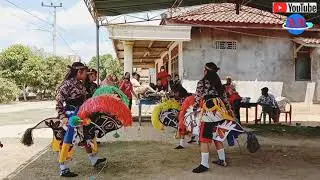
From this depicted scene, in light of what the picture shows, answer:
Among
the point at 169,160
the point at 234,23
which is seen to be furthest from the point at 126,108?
the point at 234,23

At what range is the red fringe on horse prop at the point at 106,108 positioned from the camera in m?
6.74

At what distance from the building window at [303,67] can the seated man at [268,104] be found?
6703mm

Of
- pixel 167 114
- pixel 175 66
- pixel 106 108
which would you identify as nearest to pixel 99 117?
pixel 106 108

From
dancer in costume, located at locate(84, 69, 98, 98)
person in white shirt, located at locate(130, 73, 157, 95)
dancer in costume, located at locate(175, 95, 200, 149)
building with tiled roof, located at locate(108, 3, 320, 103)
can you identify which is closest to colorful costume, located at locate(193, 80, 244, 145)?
dancer in costume, located at locate(175, 95, 200, 149)

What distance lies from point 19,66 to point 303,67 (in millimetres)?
25801

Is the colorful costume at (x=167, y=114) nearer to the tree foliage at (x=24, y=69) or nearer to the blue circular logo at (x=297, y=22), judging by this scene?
the blue circular logo at (x=297, y=22)

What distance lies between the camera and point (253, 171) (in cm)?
703

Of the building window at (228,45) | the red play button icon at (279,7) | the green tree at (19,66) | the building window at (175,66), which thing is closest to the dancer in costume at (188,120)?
the red play button icon at (279,7)

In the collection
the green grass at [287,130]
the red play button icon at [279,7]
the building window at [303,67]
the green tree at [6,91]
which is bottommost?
the green grass at [287,130]

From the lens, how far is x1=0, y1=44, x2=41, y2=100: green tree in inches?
1521

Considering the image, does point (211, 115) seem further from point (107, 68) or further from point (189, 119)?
point (107, 68)

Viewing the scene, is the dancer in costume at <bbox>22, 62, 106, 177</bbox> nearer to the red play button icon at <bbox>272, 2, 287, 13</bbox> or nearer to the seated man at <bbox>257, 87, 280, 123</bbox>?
the red play button icon at <bbox>272, 2, 287, 13</bbox>

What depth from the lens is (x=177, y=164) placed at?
762 cm

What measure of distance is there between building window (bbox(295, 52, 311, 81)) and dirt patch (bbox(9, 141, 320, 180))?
1149cm
